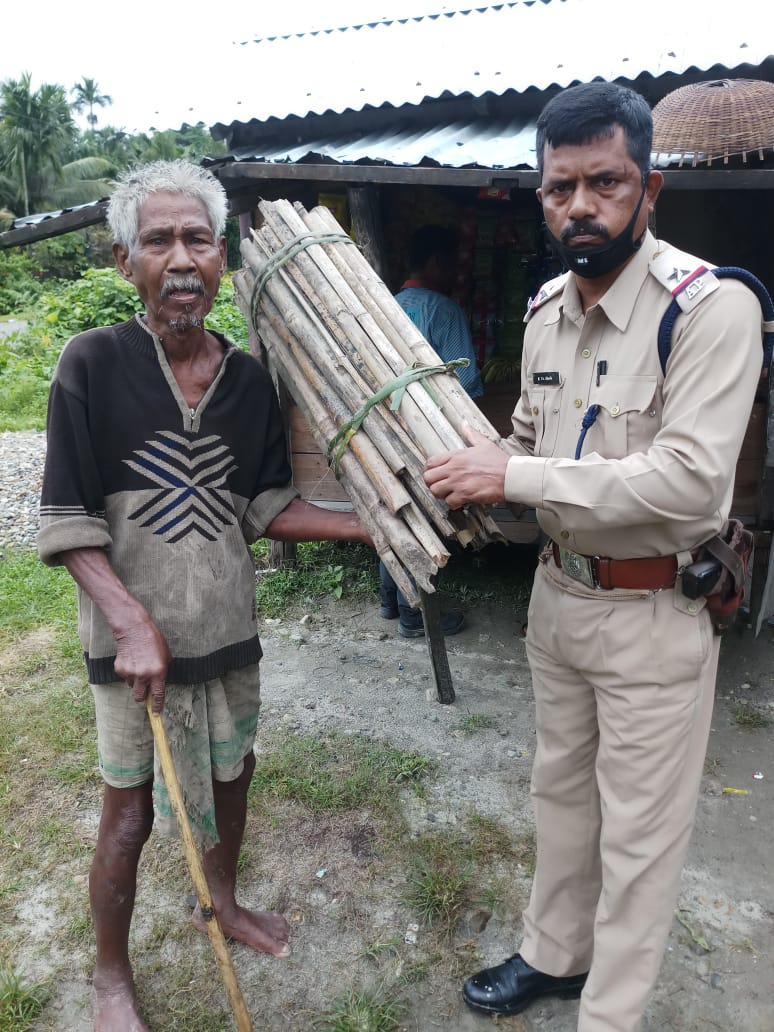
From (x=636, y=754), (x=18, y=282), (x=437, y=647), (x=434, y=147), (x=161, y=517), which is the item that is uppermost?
(x=434, y=147)

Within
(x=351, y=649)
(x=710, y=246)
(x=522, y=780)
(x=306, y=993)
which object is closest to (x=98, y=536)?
(x=306, y=993)

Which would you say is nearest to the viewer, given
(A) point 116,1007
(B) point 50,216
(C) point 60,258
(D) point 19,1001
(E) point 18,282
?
(A) point 116,1007

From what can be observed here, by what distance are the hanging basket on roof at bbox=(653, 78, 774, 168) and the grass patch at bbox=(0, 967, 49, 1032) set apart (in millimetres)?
4570

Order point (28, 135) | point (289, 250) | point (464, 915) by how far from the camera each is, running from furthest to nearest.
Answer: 1. point (28, 135)
2. point (464, 915)
3. point (289, 250)

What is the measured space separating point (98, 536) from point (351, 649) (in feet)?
9.77

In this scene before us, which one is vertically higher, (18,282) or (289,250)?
(289,250)

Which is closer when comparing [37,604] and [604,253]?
[604,253]

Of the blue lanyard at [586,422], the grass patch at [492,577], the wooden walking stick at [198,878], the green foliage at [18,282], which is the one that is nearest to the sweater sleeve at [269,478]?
the wooden walking stick at [198,878]

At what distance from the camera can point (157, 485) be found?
209cm

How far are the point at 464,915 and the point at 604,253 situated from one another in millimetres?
2292

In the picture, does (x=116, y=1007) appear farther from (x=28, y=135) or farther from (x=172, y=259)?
(x=28, y=135)

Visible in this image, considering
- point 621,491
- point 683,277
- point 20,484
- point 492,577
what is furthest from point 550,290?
point 20,484

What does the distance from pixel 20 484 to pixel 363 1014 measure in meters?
7.10

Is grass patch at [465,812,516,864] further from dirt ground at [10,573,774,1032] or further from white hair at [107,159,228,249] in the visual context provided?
white hair at [107,159,228,249]
